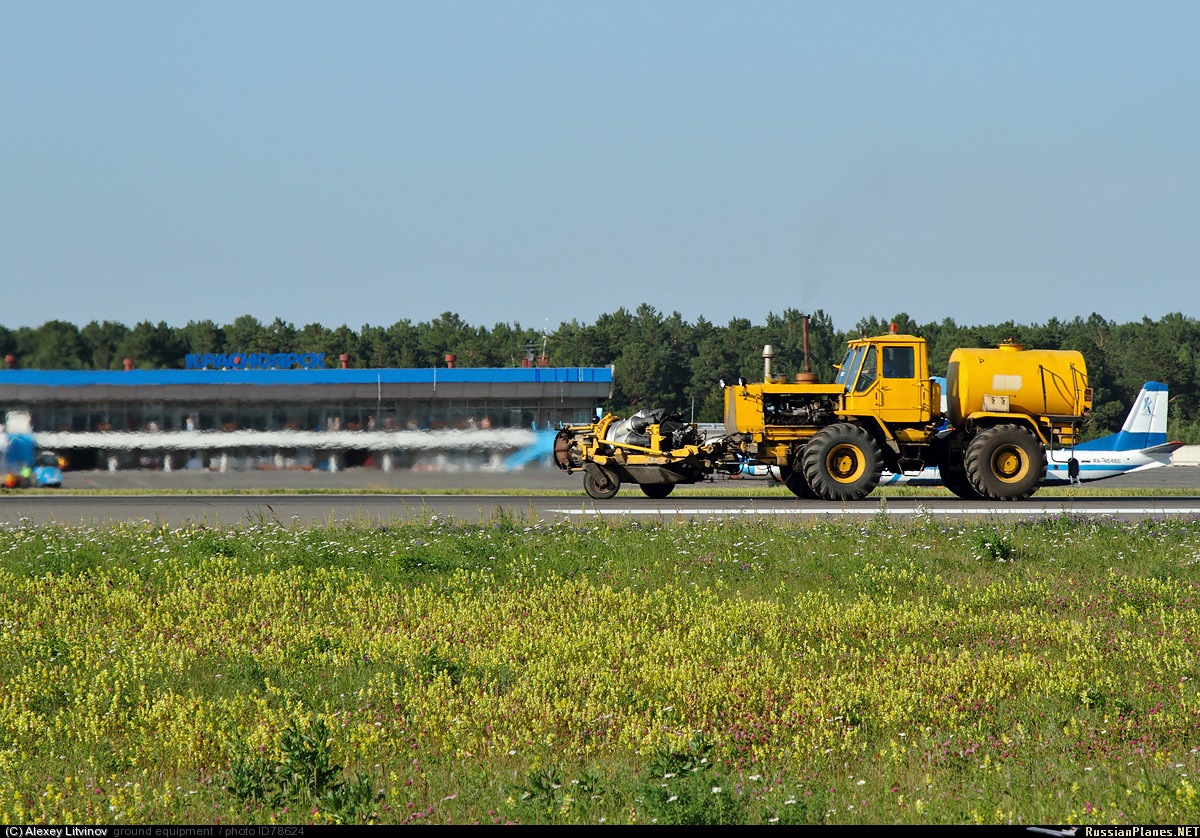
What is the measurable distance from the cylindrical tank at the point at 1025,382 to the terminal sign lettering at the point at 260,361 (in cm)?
3628

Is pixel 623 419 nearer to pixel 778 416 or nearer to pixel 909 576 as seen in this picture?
pixel 778 416

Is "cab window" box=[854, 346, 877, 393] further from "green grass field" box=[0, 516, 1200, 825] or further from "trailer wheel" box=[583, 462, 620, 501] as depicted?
"green grass field" box=[0, 516, 1200, 825]

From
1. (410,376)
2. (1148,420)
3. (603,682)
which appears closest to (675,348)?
(410,376)

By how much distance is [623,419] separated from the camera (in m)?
26.4

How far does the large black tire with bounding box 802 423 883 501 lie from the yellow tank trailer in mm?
22

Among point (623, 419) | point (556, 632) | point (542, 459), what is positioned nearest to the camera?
point (556, 632)

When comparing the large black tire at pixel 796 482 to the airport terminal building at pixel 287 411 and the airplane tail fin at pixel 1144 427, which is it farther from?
the airplane tail fin at pixel 1144 427

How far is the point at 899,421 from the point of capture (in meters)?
24.1

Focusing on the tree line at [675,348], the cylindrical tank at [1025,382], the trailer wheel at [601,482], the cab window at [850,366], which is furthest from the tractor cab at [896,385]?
the tree line at [675,348]

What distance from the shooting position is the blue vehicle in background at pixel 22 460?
32812 millimetres

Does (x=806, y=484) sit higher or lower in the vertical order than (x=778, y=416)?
lower

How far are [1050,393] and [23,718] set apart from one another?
2223 cm

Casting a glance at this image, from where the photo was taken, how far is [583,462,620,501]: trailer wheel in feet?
86.1

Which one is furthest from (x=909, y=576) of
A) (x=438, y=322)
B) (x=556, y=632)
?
(x=438, y=322)
